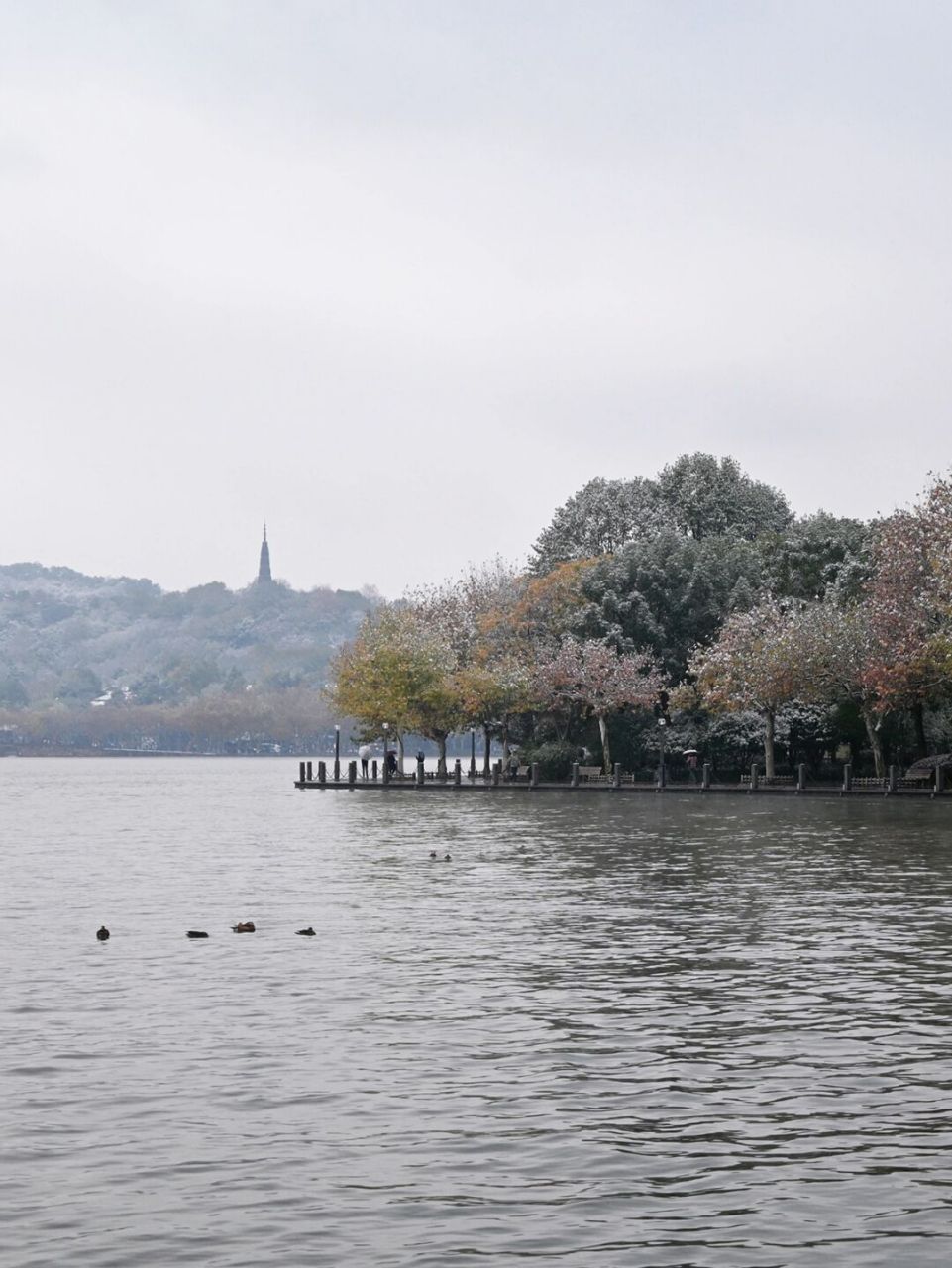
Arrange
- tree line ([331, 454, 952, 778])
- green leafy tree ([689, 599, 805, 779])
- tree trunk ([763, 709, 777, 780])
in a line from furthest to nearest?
tree trunk ([763, 709, 777, 780])
green leafy tree ([689, 599, 805, 779])
tree line ([331, 454, 952, 778])

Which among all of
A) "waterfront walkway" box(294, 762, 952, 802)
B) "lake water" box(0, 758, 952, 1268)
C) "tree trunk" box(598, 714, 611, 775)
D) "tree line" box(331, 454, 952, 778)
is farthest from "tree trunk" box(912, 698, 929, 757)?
"lake water" box(0, 758, 952, 1268)

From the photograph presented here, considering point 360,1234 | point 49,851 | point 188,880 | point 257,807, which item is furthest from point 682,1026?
point 257,807

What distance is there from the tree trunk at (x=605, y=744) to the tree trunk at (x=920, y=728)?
604 inches

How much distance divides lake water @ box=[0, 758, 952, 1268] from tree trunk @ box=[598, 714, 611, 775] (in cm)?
5369

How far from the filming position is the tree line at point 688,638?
77062 millimetres

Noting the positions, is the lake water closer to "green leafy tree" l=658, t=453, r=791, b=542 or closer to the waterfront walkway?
the waterfront walkway

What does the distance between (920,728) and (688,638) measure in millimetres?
16039

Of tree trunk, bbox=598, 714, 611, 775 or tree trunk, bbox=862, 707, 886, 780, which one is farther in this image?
tree trunk, bbox=598, 714, 611, 775

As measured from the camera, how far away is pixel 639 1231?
12.4m

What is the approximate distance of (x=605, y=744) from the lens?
93750 millimetres

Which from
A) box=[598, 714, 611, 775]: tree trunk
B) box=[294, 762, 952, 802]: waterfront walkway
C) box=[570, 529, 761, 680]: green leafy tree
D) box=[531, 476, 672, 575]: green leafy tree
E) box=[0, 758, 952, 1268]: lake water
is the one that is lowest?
box=[0, 758, 952, 1268]: lake water

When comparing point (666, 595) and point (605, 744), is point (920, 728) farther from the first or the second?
point (605, 744)

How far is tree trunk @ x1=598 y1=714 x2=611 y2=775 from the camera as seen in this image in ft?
302

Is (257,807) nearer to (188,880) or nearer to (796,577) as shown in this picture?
(796,577)
